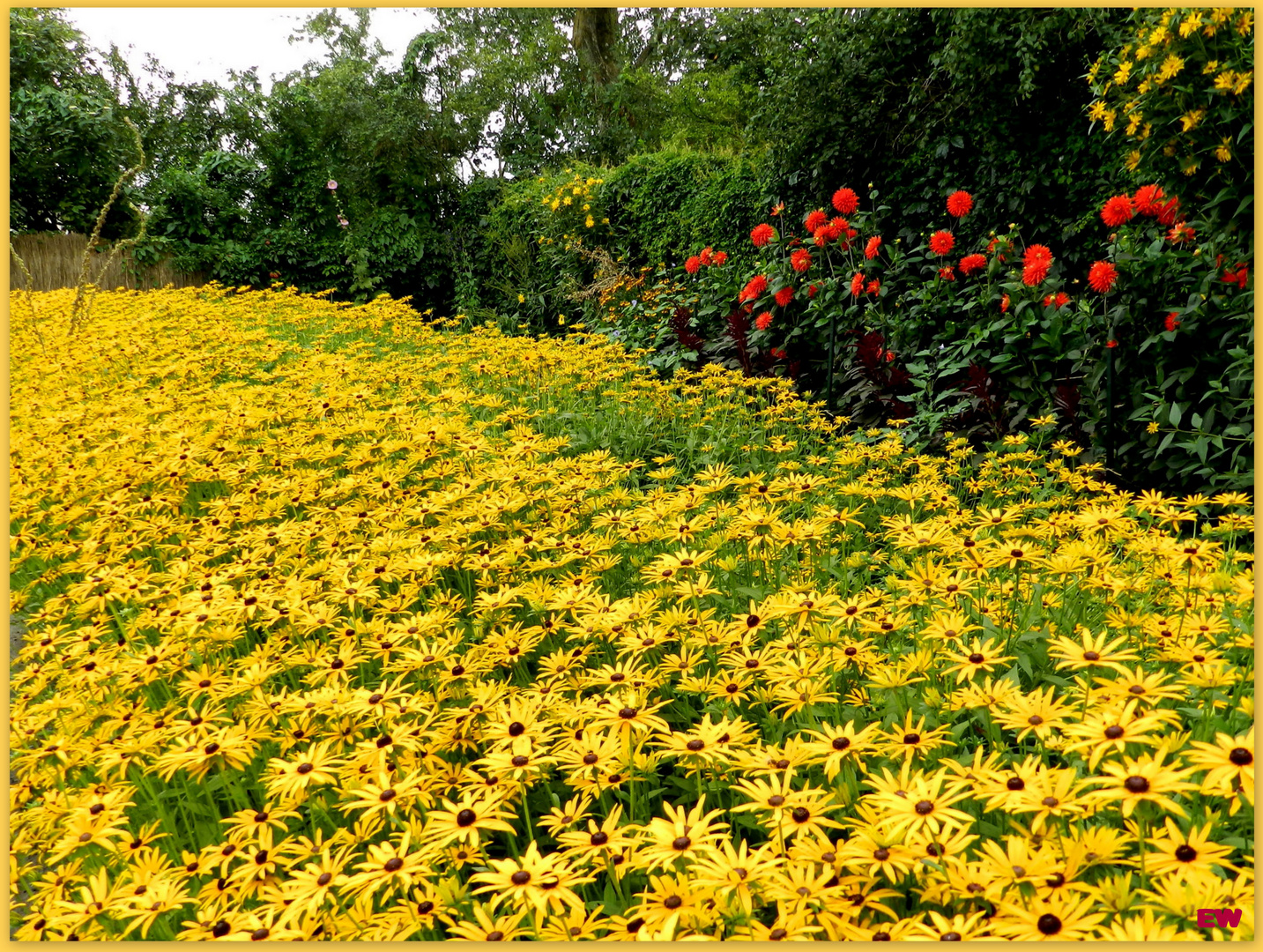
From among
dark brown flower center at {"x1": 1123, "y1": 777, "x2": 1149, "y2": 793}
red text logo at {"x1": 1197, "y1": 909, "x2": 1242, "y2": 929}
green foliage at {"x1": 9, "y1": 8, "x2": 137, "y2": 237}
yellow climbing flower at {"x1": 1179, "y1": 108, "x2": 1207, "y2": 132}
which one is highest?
green foliage at {"x1": 9, "y1": 8, "x2": 137, "y2": 237}

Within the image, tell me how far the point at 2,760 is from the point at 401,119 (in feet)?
44.1

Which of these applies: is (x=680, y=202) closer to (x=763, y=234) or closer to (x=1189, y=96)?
(x=763, y=234)

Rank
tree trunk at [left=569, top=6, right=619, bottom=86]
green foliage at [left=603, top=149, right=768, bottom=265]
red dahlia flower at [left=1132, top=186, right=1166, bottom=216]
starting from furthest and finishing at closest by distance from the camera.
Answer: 1. tree trunk at [left=569, top=6, right=619, bottom=86]
2. green foliage at [left=603, top=149, right=768, bottom=265]
3. red dahlia flower at [left=1132, top=186, right=1166, bottom=216]

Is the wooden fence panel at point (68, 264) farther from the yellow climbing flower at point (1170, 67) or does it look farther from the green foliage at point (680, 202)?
the yellow climbing flower at point (1170, 67)

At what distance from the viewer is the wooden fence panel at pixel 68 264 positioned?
10586mm

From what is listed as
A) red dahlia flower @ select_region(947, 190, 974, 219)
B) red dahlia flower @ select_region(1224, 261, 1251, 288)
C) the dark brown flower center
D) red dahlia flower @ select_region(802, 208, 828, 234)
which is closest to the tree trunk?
red dahlia flower @ select_region(802, 208, 828, 234)

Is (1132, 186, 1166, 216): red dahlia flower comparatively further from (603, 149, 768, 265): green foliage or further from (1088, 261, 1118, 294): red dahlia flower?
(603, 149, 768, 265): green foliage

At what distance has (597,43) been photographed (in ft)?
57.9

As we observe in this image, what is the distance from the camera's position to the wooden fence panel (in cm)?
1059

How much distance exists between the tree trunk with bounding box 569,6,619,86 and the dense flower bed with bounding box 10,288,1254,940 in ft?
55.1

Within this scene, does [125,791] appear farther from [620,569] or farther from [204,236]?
[204,236]

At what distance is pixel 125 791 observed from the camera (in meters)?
1.56

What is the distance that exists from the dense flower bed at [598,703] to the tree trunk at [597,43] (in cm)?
1679

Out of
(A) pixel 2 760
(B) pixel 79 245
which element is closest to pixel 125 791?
→ (A) pixel 2 760
